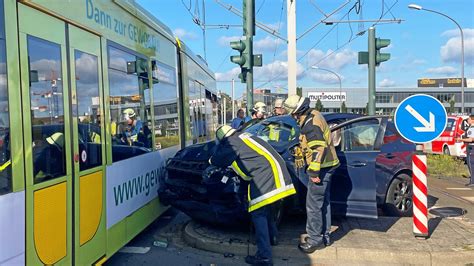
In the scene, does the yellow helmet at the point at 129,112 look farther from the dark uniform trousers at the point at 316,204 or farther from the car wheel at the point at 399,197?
the car wheel at the point at 399,197

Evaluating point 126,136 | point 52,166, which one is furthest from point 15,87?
point 126,136

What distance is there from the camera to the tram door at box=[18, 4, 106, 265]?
371 centimetres

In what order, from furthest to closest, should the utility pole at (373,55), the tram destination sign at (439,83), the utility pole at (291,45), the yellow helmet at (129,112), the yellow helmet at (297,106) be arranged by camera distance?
the tram destination sign at (439,83) → the utility pole at (291,45) → the utility pole at (373,55) → the yellow helmet at (297,106) → the yellow helmet at (129,112)

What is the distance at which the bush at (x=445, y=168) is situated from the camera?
50.0ft

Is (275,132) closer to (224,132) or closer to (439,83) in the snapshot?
(224,132)

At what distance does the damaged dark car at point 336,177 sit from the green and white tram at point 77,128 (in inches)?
23.0

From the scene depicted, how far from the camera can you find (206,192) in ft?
21.6

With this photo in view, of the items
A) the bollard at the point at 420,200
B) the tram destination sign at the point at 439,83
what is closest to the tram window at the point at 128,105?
the bollard at the point at 420,200

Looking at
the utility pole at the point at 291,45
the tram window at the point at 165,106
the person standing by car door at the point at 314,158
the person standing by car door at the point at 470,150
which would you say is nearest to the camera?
the person standing by car door at the point at 314,158

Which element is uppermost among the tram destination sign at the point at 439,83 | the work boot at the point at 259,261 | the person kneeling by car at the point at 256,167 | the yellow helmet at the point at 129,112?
the tram destination sign at the point at 439,83

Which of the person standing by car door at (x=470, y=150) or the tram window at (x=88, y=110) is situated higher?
the tram window at (x=88, y=110)

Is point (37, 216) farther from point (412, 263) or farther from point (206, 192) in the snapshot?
point (412, 263)

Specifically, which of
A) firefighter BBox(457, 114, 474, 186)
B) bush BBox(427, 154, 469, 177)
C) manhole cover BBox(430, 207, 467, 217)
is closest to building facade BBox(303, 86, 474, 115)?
bush BBox(427, 154, 469, 177)

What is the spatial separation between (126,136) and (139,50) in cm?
130
